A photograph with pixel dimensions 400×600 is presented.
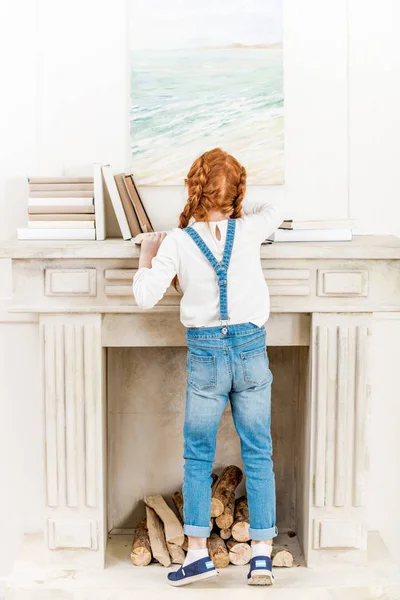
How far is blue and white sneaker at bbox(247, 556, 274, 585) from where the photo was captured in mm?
2641

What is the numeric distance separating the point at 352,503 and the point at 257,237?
997mm

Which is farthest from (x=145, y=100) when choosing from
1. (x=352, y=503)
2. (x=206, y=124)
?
(x=352, y=503)

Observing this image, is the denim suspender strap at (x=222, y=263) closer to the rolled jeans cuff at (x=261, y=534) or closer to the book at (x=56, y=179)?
the book at (x=56, y=179)

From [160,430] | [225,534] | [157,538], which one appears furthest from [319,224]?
[157,538]

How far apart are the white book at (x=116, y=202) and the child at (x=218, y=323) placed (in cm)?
22

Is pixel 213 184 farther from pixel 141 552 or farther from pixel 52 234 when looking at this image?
pixel 141 552

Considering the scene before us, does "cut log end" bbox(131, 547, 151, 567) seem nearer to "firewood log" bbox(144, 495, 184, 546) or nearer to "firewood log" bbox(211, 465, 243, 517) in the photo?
"firewood log" bbox(144, 495, 184, 546)

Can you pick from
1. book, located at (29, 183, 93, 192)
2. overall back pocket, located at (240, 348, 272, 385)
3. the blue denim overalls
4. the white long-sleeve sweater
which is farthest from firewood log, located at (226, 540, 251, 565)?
book, located at (29, 183, 93, 192)

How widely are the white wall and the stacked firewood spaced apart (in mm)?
1059

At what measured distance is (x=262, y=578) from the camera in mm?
2645

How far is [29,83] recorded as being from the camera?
2.93 meters

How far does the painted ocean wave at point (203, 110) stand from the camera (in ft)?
9.60

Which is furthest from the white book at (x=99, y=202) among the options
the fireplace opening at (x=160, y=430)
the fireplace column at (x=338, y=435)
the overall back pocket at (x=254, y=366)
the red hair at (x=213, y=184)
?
the fireplace column at (x=338, y=435)

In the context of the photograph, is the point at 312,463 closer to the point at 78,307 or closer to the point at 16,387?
the point at 78,307
